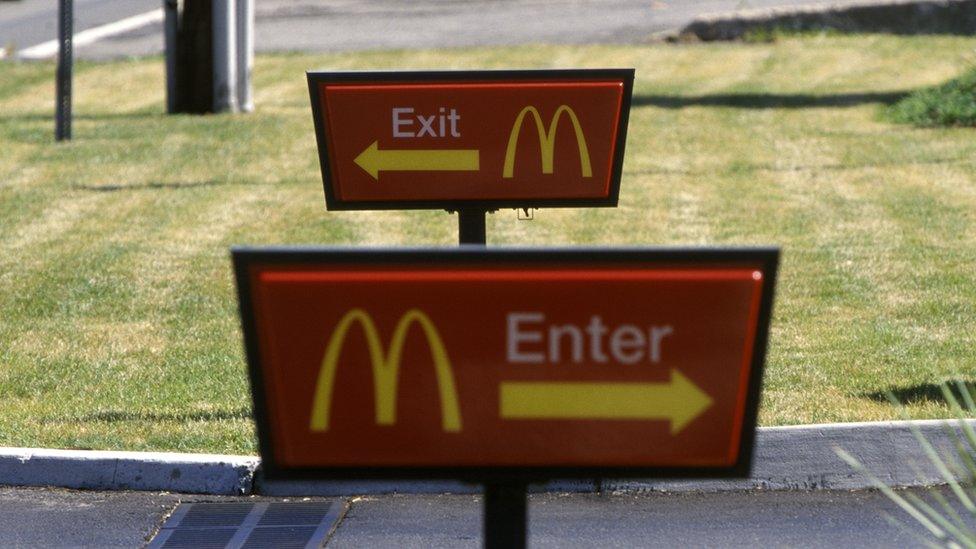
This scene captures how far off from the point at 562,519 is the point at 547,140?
1.43m

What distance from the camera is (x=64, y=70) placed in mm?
14664

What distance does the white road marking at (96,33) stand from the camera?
24031 millimetres

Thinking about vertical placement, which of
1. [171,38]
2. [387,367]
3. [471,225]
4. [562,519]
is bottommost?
[562,519]

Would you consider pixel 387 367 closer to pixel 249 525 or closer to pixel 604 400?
pixel 604 400

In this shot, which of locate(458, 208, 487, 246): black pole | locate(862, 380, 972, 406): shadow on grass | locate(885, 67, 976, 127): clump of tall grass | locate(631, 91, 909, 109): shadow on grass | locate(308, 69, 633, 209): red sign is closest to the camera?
locate(308, 69, 633, 209): red sign

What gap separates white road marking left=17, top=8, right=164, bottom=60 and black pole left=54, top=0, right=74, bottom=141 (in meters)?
8.77

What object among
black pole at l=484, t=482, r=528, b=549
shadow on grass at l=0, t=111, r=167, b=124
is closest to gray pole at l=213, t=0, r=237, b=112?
shadow on grass at l=0, t=111, r=167, b=124

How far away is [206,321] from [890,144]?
8055mm

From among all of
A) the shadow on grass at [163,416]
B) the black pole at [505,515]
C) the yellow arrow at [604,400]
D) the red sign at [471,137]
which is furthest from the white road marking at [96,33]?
the yellow arrow at [604,400]

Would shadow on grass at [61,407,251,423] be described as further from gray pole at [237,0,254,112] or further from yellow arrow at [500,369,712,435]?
gray pole at [237,0,254,112]

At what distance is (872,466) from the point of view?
19.9ft

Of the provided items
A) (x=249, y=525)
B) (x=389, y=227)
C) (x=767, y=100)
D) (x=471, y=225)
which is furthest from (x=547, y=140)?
(x=767, y=100)

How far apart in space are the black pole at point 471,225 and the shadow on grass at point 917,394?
1.85 metres

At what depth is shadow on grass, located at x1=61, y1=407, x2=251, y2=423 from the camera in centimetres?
666
